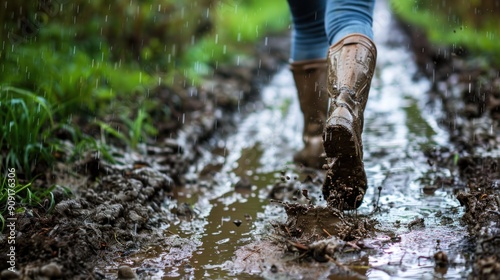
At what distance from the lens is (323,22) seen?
3.32 meters

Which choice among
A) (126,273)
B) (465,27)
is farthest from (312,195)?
(465,27)

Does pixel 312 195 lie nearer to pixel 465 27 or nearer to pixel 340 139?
pixel 340 139

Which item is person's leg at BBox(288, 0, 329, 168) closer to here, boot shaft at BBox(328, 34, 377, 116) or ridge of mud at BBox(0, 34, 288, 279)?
boot shaft at BBox(328, 34, 377, 116)

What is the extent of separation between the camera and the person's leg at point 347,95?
2.39 meters

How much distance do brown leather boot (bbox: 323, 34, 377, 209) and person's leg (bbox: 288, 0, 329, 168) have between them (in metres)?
0.65

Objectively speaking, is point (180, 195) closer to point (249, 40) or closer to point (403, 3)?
point (249, 40)

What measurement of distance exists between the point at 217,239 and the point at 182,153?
1.43 metres

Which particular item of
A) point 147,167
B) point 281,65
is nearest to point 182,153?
point 147,167

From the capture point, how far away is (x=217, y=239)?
245cm

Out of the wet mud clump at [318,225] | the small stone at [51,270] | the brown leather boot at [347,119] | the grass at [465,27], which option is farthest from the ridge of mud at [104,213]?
the grass at [465,27]

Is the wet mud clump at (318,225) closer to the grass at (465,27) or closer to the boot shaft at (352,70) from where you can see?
the boot shaft at (352,70)

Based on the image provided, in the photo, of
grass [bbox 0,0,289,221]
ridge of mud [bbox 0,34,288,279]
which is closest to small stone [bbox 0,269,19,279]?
ridge of mud [bbox 0,34,288,279]

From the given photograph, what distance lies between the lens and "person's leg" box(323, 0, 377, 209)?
7.84ft

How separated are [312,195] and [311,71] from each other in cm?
77
